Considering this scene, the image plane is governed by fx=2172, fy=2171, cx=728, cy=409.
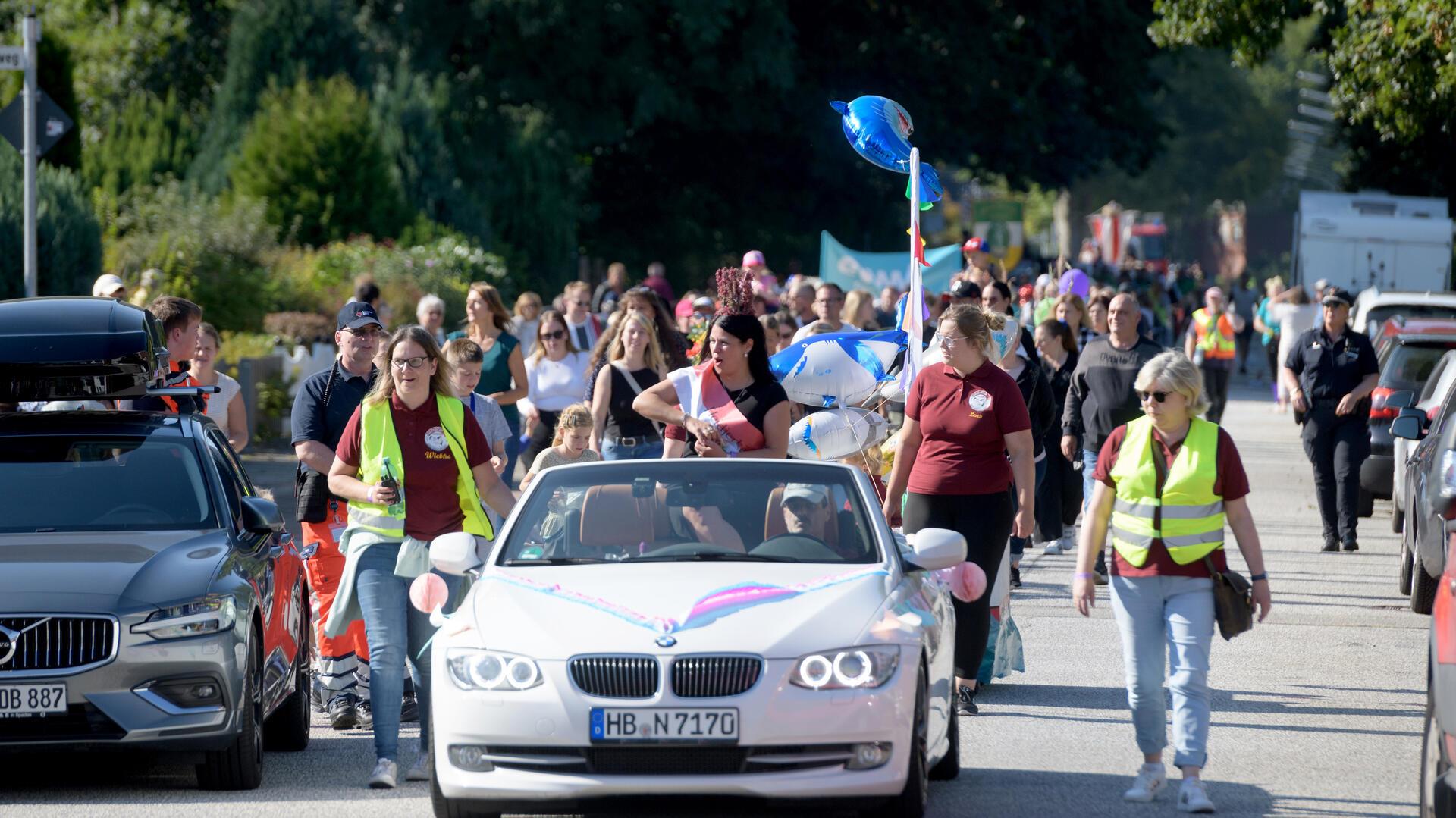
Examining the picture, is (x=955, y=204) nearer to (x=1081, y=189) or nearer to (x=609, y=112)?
(x=1081, y=189)

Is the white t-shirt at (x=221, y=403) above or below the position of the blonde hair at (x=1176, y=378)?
below

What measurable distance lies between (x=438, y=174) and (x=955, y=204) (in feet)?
156

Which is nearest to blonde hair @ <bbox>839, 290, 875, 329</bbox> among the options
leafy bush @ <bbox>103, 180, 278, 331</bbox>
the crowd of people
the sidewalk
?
the crowd of people

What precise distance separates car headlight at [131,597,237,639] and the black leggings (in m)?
2.99

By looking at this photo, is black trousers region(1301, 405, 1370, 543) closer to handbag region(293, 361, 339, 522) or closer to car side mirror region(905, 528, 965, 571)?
handbag region(293, 361, 339, 522)

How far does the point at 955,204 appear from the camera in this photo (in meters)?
79.9

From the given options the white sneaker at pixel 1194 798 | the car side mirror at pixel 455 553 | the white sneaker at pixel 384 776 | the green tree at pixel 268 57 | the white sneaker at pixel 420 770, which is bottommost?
the white sneaker at pixel 420 770

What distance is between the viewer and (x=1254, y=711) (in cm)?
962

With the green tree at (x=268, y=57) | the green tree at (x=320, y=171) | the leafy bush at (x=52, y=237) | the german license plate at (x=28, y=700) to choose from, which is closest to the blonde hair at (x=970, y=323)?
the german license plate at (x=28, y=700)

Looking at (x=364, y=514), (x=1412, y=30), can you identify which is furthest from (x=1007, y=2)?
(x=364, y=514)

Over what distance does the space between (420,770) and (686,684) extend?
6.19 ft

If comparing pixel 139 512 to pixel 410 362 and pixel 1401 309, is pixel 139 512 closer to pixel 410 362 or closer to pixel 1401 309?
pixel 410 362

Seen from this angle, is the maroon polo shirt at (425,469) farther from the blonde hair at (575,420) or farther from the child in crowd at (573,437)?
the blonde hair at (575,420)

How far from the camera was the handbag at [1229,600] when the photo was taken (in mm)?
7418
